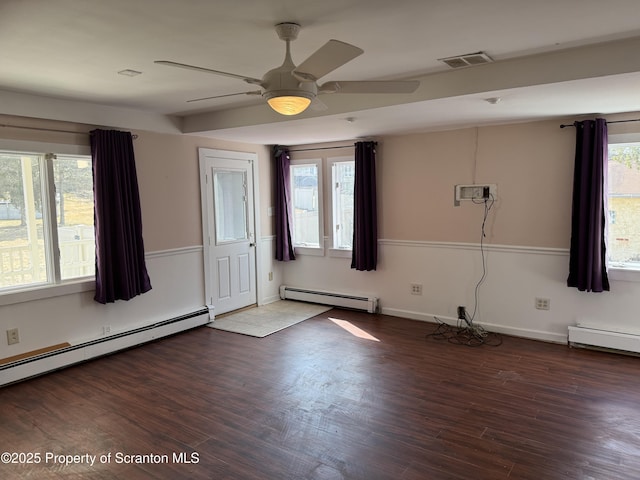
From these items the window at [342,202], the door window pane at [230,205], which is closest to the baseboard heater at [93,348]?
the door window pane at [230,205]

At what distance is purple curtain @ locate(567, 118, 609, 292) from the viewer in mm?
4125

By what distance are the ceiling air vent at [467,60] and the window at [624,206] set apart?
82.6 inches

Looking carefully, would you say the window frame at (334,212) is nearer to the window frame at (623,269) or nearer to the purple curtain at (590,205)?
the purple curtain at (590,205)

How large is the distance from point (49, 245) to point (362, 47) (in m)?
3.31

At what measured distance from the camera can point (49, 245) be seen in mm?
4094

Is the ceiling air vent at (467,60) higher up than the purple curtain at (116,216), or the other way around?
the ceiling air vent at (467,60)

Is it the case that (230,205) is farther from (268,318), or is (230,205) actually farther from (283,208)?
(268,318)

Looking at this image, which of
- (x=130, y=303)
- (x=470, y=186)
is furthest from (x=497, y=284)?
(x=130, y=303)

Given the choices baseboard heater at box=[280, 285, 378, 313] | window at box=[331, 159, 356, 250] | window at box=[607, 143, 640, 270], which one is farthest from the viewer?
window at box=[331, 159, 356, 250]

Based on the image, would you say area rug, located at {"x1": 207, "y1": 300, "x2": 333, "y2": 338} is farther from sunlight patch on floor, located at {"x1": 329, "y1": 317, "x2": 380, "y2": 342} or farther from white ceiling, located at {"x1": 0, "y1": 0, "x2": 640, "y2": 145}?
white ceiling, located at {"x1": 0, "y1": 0, "x2": 640, "y2": 145}

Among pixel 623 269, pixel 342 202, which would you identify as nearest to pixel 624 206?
pixel 623 269

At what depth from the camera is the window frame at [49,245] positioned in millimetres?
3820

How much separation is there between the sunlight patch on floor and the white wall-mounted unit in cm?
181

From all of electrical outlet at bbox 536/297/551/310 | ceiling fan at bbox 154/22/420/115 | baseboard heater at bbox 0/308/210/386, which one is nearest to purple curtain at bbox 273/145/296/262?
baseboard heater at bbox 0/308/210/386
